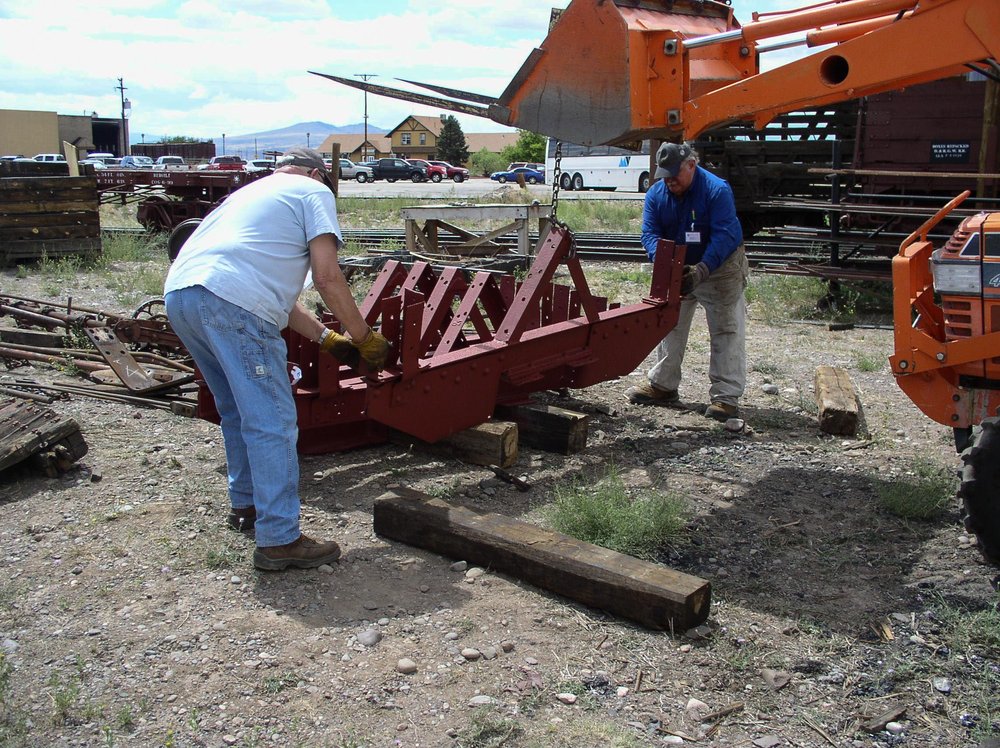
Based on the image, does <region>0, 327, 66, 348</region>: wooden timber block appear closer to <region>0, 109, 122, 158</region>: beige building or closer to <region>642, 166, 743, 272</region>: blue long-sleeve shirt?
<region>642, 166, 743, 272</region>: blue long-sleeve shirt

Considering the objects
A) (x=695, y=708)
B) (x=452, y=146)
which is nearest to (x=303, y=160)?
(x=695, y=708)

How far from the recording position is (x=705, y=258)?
6.39 metres

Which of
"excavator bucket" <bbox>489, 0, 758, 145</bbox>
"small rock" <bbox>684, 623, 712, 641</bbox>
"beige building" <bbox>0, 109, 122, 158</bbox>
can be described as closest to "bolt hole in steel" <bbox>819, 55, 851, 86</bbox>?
"excavator bucket" <bbox>489, 0, 758, 145</bbox>

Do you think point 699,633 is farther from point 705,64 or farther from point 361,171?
point 361,171

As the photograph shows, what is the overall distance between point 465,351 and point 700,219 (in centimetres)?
210

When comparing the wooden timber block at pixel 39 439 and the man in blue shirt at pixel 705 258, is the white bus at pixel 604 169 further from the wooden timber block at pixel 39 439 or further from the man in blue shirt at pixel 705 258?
the wooden timber block at pixel 39 439

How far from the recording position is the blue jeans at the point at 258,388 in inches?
Answer: 160

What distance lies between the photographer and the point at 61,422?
17.4ft

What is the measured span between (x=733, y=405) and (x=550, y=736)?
4003 mm

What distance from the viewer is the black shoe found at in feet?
15.3

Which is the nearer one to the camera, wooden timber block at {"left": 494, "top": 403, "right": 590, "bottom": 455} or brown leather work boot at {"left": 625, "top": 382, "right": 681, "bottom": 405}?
wooden timber block at {"left": 494, "top": 403, "right": 590, "bottom": 455}

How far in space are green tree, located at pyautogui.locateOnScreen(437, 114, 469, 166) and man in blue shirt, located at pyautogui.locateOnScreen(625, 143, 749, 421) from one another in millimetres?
82903

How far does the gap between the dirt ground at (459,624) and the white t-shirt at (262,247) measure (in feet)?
4.04

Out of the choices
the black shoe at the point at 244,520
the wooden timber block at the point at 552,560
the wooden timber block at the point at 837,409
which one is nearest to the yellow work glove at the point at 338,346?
the wooden timber block at the point at 552,560
